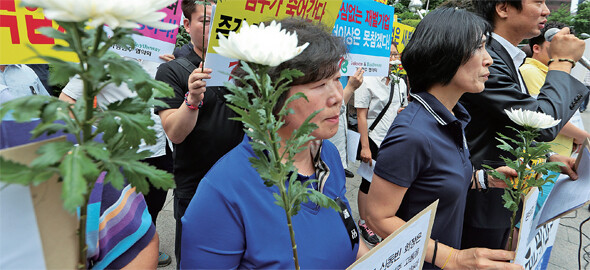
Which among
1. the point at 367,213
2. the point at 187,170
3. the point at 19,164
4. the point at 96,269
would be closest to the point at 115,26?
the point at 19,164

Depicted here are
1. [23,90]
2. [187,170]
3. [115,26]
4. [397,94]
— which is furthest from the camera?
[397,94]

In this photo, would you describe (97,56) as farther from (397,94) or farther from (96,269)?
(397,94)

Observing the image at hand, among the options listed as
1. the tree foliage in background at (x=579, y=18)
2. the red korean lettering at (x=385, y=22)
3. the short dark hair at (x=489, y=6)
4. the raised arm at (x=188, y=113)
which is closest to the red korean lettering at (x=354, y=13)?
the red korean lettering at (x=385, y=22)

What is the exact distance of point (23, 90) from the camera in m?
2.22

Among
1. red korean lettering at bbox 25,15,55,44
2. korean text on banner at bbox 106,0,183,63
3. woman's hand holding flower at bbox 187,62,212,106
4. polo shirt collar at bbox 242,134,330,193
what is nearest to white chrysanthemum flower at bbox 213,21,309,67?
polo shirt collar at bbox 242,134,330,193

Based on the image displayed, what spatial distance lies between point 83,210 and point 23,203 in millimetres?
85

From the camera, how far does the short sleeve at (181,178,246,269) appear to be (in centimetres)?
97

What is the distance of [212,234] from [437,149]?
0.88 meters

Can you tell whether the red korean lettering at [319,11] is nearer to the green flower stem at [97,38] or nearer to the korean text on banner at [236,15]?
the korean text on banner at [236,15]

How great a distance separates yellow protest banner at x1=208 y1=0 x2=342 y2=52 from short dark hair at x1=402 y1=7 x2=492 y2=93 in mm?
466

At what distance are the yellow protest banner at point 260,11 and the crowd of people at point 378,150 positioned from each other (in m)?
0.08

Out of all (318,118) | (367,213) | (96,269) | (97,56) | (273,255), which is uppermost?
(97,56)

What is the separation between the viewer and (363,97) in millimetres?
3783

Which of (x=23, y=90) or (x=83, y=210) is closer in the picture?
(x=83, y=210)
